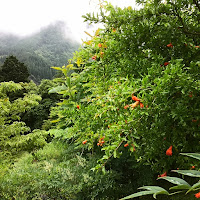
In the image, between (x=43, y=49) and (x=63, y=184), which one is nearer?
(x=63, y=184)

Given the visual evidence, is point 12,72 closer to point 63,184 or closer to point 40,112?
point 40,112

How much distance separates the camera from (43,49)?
5003 centimetres

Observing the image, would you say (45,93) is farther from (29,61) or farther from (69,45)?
(69,45)

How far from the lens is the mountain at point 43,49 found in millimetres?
38622

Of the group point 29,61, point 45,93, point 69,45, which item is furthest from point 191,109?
point 69,45

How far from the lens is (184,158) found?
1319 millimetres

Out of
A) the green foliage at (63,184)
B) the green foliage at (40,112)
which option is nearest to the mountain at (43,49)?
the green foliage at (40,112)

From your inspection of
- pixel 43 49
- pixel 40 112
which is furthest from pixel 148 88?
pixel 43 49

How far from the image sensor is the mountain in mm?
38622

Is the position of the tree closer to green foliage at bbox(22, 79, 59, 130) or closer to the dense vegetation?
green foliage at bbox(22, 79, 59, 130)

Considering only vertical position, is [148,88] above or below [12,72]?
below

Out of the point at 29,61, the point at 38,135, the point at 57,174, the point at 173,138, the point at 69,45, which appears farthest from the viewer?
the point at 69,45

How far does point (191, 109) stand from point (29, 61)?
43.4 meters

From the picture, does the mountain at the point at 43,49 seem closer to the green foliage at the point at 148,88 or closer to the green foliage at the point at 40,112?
the green foliage at the point at 40,112
